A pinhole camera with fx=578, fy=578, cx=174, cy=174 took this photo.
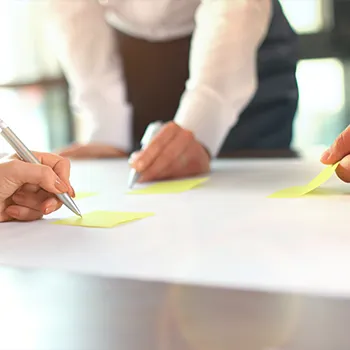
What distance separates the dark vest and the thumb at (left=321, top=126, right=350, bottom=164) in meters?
0.71

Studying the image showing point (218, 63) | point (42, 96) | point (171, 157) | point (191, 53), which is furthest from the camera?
point (42, 96)

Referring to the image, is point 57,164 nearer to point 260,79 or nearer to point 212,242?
point 212,242

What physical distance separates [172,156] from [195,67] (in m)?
0.29

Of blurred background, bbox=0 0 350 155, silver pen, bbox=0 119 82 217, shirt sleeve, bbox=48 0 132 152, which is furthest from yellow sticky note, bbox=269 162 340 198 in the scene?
blurred background, bbox=0 0 350 155

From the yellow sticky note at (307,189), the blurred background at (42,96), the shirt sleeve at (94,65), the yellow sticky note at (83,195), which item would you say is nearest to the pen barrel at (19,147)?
the yellow sticky note at (83,195)

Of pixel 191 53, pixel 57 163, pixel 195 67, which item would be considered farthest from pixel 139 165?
pixel 191 53

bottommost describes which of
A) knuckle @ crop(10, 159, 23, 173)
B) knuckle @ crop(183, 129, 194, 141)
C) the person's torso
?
knuckle @ crop(183, 129, 194, 141)

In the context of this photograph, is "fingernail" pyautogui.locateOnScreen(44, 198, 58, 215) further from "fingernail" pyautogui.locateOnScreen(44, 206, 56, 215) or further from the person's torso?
the person's torso

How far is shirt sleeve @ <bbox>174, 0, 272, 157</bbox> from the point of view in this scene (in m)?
1.08

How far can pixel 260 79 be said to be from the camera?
56.4 inches

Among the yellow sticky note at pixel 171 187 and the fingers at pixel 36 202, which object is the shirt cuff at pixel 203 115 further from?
the fingers at pixel 36 202

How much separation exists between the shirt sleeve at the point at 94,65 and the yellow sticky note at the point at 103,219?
84 cm

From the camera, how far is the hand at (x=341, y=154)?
637 millimetres

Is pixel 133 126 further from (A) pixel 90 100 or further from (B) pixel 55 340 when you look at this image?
(B) pixel 55 340
